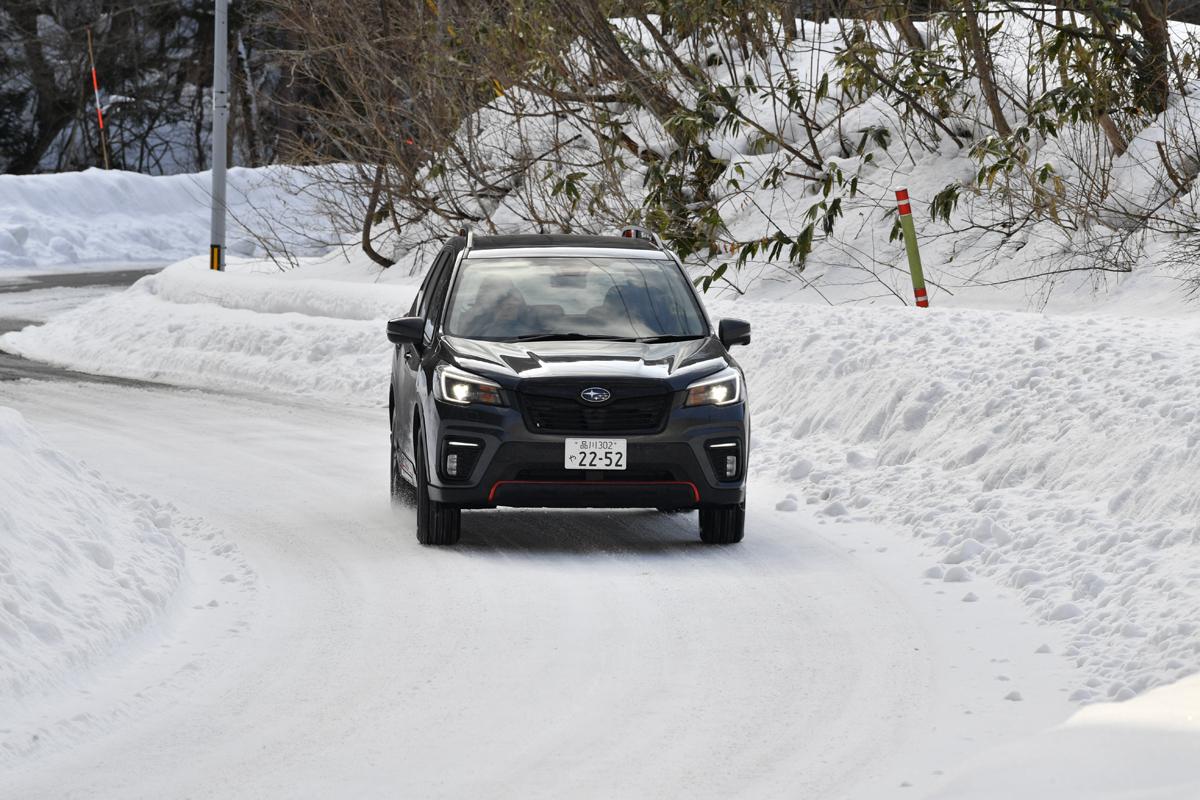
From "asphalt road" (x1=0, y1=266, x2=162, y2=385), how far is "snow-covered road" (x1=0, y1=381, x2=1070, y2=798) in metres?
8.99

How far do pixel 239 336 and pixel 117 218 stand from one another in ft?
70.3

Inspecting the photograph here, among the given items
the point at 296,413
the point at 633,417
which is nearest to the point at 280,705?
the point at 633,417

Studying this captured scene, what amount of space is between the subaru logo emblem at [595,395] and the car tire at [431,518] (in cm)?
98

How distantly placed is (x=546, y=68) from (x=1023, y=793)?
20.6 meters

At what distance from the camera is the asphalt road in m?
19.6

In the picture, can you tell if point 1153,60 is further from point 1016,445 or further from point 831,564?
point 831,564

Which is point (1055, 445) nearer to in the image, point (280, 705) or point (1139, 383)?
point (1139, 383)

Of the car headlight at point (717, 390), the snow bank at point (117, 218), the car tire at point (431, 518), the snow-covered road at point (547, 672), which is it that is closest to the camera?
the snow-covered road at point (547, 672)

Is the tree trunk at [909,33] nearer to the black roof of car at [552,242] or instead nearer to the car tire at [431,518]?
the black roof of car at [552,242]

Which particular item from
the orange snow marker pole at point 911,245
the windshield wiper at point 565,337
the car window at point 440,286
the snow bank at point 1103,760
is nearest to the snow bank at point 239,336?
the orange snow marker pole at point 911,245

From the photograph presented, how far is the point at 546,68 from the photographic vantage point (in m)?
25.2

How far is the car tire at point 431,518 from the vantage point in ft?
32.9

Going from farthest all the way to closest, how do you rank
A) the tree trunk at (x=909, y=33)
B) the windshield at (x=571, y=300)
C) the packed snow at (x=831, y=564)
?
the tree trunk at (x=909, y=33) < the windshield at (x=571, y=300) < the packed snow at (x=831, y=564)

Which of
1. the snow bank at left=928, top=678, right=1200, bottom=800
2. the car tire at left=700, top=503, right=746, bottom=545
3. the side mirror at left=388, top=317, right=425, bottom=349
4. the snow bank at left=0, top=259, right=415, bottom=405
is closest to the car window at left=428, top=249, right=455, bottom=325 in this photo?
the side mirror at left=388, top=317, right=425, bottom=349
